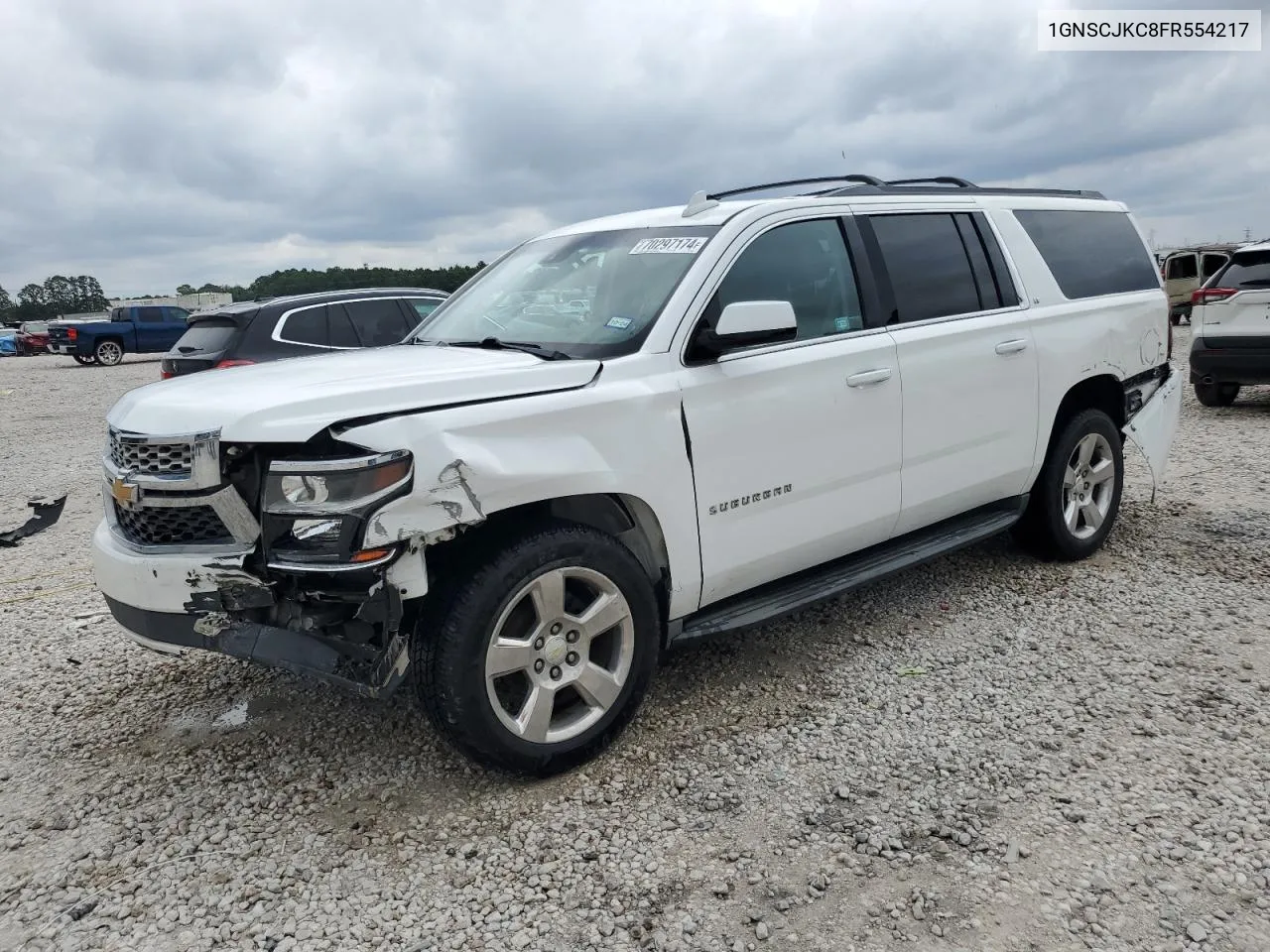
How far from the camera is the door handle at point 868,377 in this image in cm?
377

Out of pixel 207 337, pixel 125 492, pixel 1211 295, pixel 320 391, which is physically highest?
pixel 207 337

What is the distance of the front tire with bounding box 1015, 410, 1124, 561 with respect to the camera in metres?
4.87

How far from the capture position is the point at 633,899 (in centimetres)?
260

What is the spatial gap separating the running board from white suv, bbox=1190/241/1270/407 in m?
6.54

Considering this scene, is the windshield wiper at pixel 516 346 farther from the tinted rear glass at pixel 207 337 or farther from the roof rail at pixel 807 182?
the tinted rear glass at pixel 207 337

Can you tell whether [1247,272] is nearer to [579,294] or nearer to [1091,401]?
[1091,401]

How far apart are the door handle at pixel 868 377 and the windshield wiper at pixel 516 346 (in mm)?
1190

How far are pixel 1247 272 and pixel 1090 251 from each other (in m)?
6.11

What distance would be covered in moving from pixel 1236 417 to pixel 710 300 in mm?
8900

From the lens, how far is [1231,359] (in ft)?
31.9

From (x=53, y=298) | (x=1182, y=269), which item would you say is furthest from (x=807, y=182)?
(x=53, y=298)

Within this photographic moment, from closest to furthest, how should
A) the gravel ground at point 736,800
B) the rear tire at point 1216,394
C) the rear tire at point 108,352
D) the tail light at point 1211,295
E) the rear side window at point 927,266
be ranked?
1. the gravel ground at point 736,800
2. the rear side window at point 927,266
3. the tail light at point 1211,295
4. the rear tire at point 1216,394
5. the rear tire at point 108,352

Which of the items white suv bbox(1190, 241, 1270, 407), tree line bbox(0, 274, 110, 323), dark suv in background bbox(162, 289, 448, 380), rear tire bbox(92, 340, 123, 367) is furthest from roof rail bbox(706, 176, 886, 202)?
tree line bbox(0, 274, 110, 323)

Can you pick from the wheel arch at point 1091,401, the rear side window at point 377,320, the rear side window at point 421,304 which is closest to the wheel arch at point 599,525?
the wheel arch at point 1091,401
